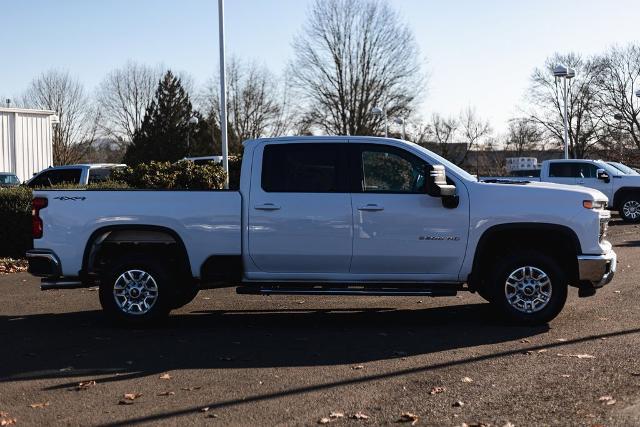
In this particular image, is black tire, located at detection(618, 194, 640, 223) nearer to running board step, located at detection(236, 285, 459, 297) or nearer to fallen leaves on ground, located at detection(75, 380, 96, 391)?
running board step, located at detection(236, 285, 459, 297)

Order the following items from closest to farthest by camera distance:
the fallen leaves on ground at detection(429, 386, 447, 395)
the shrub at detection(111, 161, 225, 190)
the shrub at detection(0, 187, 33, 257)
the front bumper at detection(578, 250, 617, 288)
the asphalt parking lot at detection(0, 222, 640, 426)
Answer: the asphalt parking lot at detection(0, 222, 640, 426), the fallen leaves on ground at detection(429, 386, 447, 395), the front bumper at detection(578, 250, 617, 288), the shrub at detection(0, 187, 33, 257), the shrub at detection(111, 161, 225, 190)

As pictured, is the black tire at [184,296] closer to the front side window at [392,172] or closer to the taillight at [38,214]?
the taillight at [38,214]

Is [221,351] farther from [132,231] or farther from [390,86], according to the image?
[390,86]

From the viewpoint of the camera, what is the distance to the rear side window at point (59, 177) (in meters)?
22.1

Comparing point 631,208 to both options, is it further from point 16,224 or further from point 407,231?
point 407,231

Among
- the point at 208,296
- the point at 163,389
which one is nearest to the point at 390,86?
the point at 208,296

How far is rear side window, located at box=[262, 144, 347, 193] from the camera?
8.84 metres

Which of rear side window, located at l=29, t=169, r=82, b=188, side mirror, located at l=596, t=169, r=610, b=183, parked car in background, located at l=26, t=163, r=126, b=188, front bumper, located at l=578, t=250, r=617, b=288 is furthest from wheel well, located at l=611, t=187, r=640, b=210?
Answer: front bumper, located at l=578, t=250, r=617, b=288

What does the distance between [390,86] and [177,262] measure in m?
50.8

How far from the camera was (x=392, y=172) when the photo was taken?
348 inches

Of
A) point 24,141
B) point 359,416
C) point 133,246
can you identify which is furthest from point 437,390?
point 24,141

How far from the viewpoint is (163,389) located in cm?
633

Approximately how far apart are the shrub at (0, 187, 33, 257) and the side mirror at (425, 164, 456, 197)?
9541mm

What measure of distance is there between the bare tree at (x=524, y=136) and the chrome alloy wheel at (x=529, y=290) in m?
64.4
